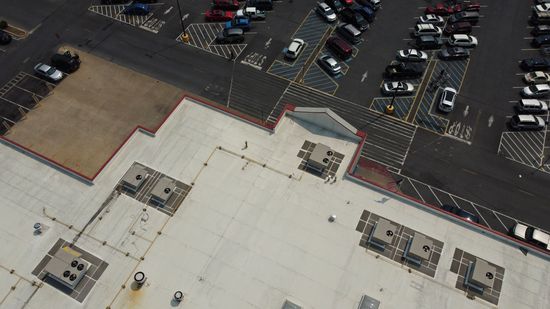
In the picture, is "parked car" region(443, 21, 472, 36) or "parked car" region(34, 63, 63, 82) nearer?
"parked car" region(34, 63, 63, 82)

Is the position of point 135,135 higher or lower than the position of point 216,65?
lower

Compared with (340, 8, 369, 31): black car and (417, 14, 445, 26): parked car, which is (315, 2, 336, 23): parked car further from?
(417, 14, 445, 26): parked car

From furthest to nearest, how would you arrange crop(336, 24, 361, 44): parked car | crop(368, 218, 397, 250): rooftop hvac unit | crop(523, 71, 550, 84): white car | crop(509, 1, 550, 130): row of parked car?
crop(336, 24, 361, 44): parked car, crop(523, 71, 550, 84): white car, crop(509, 1, 550, 130): row of parked car, crop(368, 218, 397, 250): rooftop hvac unit

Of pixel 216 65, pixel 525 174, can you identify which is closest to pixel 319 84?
pixel 216 65

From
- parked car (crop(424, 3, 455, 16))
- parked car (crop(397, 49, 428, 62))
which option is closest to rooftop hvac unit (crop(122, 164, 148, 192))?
parked car (crop(397, 49, 428, 62))

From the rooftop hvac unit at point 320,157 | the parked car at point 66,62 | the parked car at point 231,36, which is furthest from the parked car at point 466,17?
the parked car at point 66,62

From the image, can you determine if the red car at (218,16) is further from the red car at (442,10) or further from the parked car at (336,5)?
the red car at (442,10)

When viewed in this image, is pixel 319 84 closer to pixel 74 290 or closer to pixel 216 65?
pixel 216 65
